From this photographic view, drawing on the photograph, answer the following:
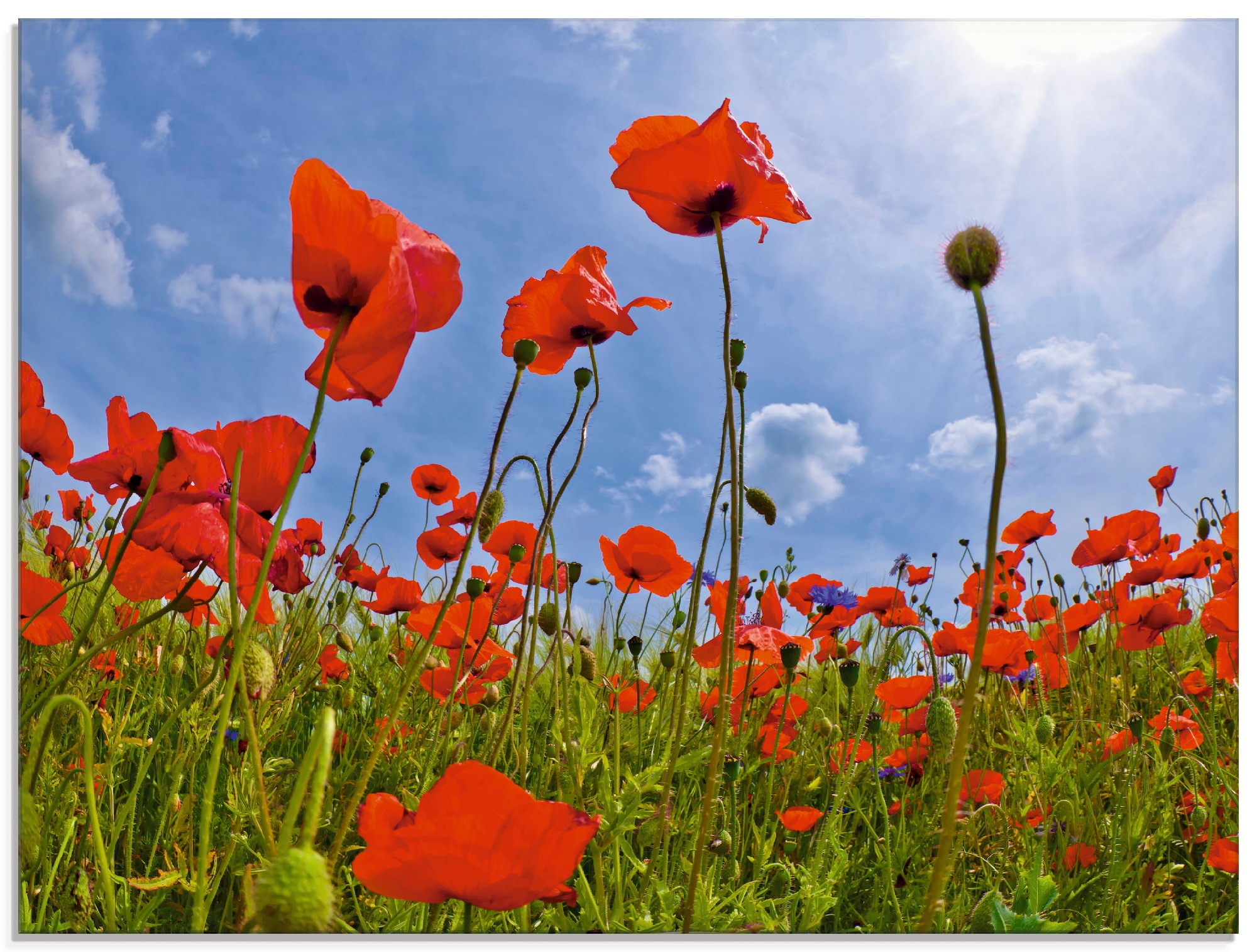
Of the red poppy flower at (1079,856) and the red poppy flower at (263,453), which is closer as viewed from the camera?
the red poppy flower at (263,453)

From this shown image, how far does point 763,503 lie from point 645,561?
2.04 ft

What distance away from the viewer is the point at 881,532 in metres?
1.62

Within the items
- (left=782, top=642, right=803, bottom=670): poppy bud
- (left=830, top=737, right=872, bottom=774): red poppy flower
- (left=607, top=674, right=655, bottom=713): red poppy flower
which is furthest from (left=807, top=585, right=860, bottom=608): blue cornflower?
(left=782, top=642, right=803, bottom=670): poppy bud

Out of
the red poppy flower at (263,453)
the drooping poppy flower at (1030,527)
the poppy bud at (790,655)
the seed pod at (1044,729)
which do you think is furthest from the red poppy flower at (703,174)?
the drooping poppy flower at (1030,527)

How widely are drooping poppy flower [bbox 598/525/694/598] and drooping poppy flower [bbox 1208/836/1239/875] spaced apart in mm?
975

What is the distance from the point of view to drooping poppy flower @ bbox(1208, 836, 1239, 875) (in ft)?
4.17

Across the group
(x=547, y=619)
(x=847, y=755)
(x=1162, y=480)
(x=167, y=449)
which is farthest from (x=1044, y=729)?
(x=167, y=449)

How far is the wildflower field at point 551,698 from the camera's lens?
735 millimetres

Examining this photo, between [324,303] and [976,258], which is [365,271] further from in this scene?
[976,258]

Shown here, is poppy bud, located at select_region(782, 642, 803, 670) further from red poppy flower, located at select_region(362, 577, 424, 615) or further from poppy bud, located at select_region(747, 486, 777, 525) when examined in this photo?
red poppy flower, located at select_region(362, 577, 424, 615)

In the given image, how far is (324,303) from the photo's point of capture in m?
0.76

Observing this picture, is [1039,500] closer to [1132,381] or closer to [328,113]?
[1132,381]

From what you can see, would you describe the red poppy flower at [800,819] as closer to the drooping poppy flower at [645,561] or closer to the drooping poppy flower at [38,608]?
the drooping poppy flower at [645,561]

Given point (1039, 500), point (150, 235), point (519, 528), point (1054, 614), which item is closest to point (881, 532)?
point (1039, 500)
